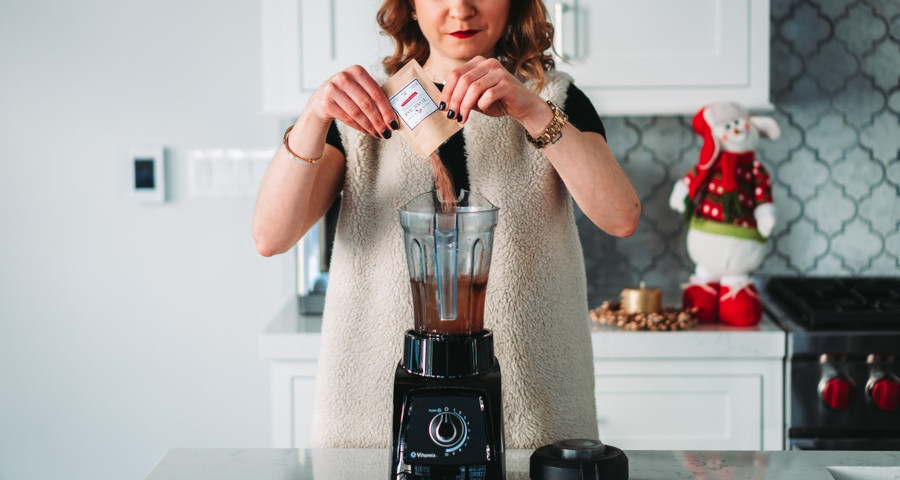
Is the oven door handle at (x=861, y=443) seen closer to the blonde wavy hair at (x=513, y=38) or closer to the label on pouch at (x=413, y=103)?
the blonde wavy hair at (x=513, y=38)

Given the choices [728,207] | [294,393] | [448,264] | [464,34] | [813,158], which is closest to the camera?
[448,264]

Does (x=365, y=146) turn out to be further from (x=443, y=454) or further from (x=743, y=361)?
(x=743, y=361)

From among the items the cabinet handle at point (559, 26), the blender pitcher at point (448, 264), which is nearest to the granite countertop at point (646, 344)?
the cabinet handle at point (559, 26)

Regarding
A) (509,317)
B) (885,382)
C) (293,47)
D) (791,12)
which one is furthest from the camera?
(791,12)

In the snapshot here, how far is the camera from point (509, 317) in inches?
43.9

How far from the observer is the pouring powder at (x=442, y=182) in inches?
42.0

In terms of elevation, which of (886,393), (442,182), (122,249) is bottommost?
(886,393)

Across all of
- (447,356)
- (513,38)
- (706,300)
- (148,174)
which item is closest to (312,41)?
(148,174)

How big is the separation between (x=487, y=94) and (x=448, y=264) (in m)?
0.17

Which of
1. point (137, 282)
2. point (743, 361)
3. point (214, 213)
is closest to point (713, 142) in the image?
point (743, 361)

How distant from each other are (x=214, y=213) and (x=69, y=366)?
0.53 meters

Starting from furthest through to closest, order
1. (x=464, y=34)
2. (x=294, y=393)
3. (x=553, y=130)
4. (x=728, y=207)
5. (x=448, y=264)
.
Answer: (x=728, y=207), (x=294, y=393), (x=464, y=34), (x=553, y=130), (x=448, y=264)

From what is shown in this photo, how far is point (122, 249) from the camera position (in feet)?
7.27

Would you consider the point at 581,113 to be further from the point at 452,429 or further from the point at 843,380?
the point at 843,380
